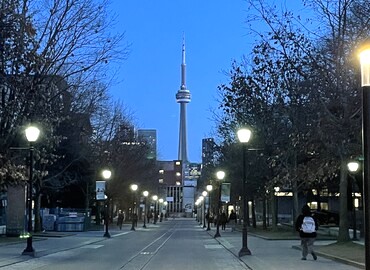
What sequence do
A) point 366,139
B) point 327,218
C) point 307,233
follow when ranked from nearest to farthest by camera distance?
point 366,139 → point 307,233 → point 327,218

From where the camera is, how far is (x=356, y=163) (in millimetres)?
27000

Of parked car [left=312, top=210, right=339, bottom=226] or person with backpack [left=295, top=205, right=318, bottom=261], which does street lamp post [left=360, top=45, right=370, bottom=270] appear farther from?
parked car [left=312, top=210, right=339, bottom=226]

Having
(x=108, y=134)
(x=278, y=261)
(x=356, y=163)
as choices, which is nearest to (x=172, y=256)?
(x=278, y=261)

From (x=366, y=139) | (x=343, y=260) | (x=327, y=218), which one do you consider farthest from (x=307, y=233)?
(x=327, y=218)

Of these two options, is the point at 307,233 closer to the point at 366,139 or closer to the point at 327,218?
the point at 366,139

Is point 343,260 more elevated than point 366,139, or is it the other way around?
point 366,139

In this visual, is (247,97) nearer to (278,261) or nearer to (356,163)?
(356,163)

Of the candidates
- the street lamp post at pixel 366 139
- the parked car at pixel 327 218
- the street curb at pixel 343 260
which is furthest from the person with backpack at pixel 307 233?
the parked car at pixel 327 218

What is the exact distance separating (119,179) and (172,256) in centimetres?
4215

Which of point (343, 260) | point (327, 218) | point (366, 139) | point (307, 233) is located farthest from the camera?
point (327, 218)

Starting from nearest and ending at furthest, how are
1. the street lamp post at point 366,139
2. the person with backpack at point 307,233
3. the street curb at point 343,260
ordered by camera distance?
the street lamp post at point 366,139 < the street curb at point 343,260 < the person with backpack at point 307,233

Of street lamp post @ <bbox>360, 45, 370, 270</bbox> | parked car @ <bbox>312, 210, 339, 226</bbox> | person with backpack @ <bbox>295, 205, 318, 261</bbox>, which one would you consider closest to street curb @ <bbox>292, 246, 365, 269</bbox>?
person with backpack @ <bbox>295, 205, 318, 261</bbox>

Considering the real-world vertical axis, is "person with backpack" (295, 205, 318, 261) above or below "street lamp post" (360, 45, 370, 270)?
below

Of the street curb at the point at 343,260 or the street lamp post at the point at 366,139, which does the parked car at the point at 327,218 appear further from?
the street lamp post at the point at 366,139
